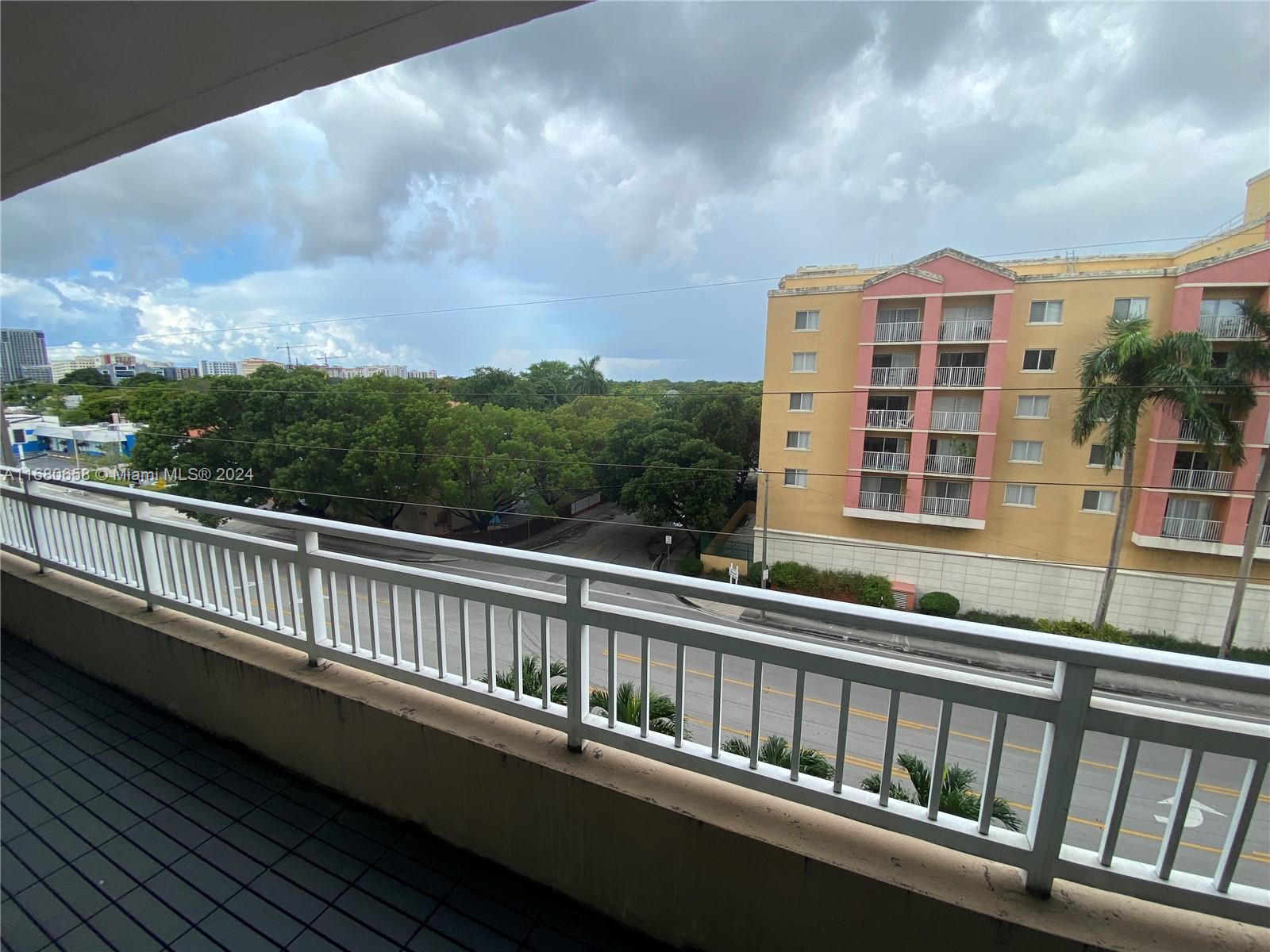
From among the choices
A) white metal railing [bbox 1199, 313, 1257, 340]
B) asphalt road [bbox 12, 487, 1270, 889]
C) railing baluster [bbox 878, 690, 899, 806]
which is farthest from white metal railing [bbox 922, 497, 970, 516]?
railing baluster [bbox 878, 690, 899, 806]

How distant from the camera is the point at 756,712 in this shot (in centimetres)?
102

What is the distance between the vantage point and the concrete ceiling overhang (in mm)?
790

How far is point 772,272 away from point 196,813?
1016 cm

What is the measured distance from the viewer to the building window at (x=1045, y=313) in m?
5.99

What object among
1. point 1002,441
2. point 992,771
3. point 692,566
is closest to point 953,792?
point 992,771

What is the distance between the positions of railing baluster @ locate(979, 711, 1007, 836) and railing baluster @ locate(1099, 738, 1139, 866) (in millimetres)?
150

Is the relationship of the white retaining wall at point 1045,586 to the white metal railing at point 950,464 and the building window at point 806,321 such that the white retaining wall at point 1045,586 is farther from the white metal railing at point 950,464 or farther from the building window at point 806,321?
the building window at point 806,321

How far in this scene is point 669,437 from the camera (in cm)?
1115

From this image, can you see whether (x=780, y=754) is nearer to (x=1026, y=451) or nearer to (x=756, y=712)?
(x=756, y=712)

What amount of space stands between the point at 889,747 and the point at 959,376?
290 inches

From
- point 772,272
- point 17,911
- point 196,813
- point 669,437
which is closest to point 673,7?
point 196,813

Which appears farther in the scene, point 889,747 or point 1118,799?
point 889,747

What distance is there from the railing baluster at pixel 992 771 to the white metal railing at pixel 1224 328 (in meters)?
6.68

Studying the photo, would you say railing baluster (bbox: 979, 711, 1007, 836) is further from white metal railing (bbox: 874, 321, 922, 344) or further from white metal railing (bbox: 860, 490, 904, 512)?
white metal railing (bbox: 874, 321, 922, 344)
